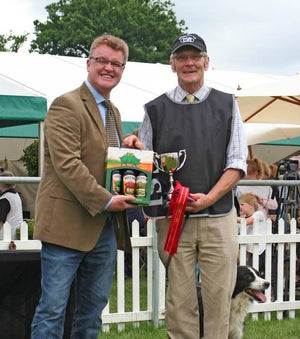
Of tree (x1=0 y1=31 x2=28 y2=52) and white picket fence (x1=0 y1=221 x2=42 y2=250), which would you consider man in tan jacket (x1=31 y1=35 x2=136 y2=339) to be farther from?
tree (x1=0 y1=31 x2=28 y2=52)

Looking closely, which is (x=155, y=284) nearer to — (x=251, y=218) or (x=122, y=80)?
(x=251, y=218)

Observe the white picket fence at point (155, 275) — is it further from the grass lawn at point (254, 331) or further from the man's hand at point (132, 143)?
the man's hand at point (132, 143)

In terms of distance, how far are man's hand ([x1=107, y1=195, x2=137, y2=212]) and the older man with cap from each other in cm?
37

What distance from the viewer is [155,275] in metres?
5.46

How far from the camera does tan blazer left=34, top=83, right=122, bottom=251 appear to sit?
119 inches

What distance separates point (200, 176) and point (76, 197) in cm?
74

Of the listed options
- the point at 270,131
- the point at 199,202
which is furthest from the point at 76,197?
the point at 270,131

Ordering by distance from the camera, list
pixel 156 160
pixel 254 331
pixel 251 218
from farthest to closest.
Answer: pixel 251 218
pixel 254 331
pixel 156 160

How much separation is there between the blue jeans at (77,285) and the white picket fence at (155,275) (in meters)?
1.70

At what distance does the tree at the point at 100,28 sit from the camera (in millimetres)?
48156

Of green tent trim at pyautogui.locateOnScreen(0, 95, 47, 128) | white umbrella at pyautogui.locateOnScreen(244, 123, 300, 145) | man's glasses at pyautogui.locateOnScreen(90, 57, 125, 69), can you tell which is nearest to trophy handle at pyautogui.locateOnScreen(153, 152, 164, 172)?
man's glasses at pyautogui.locateOnScreen(90, 57, 125, 69)

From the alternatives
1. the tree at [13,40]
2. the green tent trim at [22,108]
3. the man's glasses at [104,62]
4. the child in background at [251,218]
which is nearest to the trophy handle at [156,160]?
the man's glasses at [104,62]

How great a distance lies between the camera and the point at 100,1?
50188mm

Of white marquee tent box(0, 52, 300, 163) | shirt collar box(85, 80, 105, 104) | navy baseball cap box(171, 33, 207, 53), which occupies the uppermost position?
white marquee tent box(0, 52, 300, 163)
